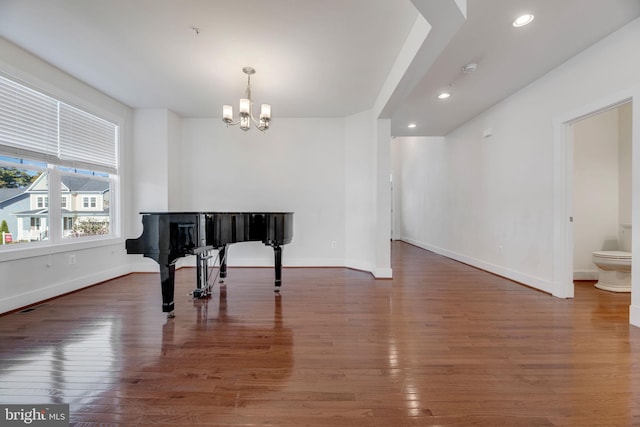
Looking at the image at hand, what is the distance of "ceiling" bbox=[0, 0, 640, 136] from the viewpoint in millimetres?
2029

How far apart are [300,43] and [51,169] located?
3208 mm

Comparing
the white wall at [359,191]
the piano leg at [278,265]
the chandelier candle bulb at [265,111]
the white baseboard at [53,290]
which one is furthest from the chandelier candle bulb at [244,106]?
the white baseboard at [53,290]

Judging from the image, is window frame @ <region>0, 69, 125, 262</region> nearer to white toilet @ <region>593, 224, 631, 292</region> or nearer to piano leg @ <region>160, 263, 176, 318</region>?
piano leg @ <region>160, 263, 176, 318</region>

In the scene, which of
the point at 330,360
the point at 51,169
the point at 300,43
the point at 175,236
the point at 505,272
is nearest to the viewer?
the point at 330,360

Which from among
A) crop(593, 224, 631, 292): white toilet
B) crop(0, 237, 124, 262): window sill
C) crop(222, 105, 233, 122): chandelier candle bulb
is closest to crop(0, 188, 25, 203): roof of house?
crop(0, 237, 124, 262): window sill

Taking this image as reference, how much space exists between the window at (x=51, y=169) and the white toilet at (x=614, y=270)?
6548 mm

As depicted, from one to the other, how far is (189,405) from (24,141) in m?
3.34

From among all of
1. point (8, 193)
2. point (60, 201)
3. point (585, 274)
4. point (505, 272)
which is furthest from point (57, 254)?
point (585, 274)

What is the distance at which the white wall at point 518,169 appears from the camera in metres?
2.46

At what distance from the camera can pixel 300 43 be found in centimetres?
249

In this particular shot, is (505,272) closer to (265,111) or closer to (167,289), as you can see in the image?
(265,111)

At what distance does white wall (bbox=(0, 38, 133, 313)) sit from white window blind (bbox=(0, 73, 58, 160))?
0.13 meters

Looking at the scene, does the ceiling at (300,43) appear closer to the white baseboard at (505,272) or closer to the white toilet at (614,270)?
the white toilet at (614,270)

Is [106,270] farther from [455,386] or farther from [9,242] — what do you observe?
[455,386]
